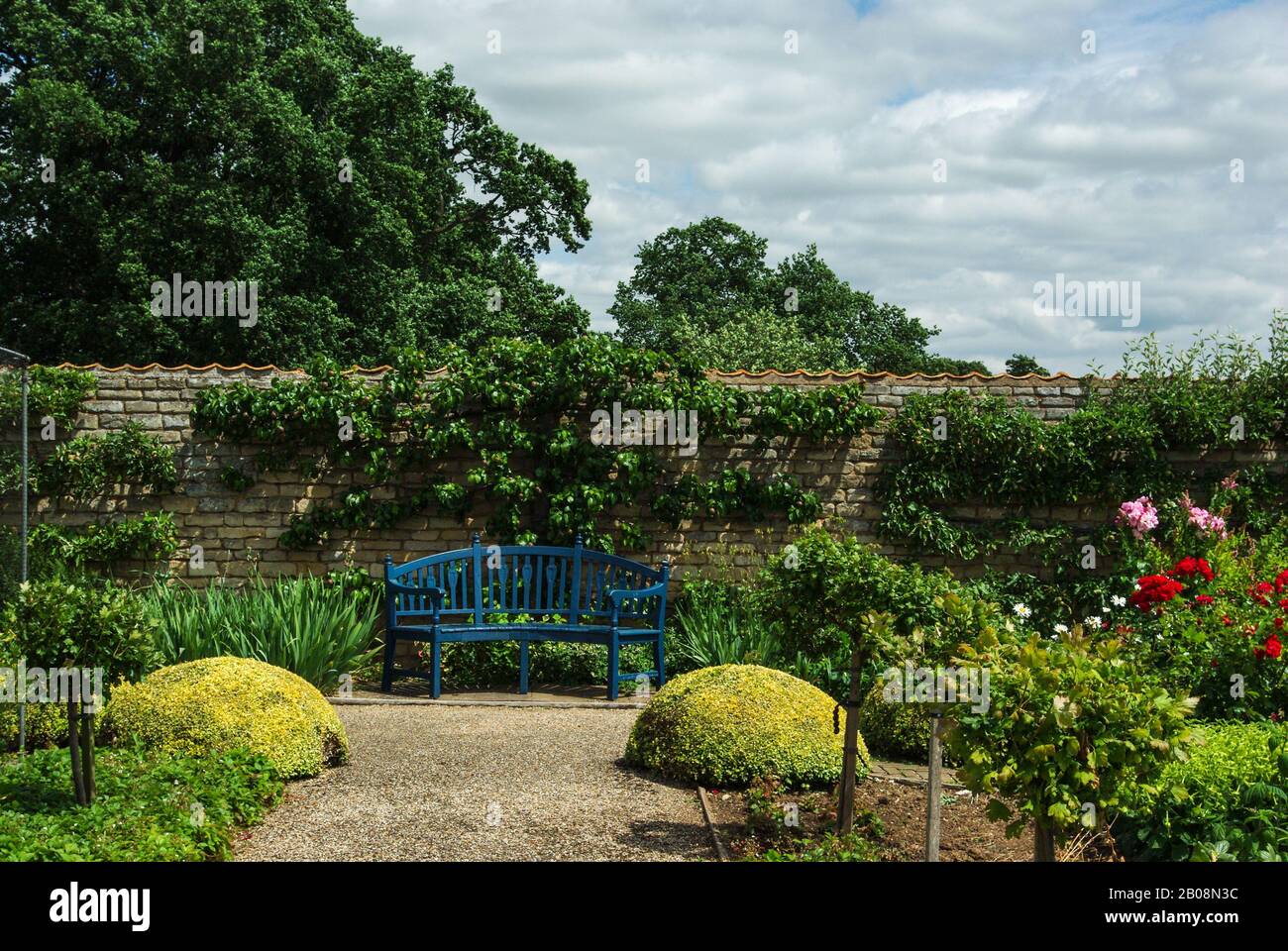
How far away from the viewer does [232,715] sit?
217 inches

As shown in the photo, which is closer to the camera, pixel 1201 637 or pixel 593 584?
pixel 1201 637

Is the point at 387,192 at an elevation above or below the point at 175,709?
above

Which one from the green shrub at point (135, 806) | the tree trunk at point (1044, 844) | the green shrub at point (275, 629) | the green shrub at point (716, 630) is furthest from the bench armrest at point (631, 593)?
the tree trunk at point (1044, 844)

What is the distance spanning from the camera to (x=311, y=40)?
16969 millimetres

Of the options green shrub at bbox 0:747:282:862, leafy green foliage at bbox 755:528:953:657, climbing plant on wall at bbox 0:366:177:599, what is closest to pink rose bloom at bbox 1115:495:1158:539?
leafy green foliage at bbox 755:528:953:657

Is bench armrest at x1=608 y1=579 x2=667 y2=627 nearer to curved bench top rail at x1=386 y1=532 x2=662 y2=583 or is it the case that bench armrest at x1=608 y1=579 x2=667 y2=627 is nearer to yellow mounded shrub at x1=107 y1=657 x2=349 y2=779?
curved bench top rail at x1=386 y1=532 x2=662 y2=583

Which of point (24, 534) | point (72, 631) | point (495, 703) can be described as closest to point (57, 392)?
point (24, 534)

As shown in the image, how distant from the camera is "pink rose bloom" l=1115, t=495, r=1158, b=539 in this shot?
29.4 ft

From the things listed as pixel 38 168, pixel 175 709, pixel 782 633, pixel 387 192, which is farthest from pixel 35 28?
pixel 782 633

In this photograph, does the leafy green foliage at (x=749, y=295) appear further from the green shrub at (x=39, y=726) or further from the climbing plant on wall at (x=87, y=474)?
the green shrub at (x=39, y=726)

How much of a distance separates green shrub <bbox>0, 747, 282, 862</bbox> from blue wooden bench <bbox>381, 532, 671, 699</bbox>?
2870 millimetres

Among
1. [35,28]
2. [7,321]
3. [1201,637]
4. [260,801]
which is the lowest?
[260,801]

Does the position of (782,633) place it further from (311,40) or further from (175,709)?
(311,40)
